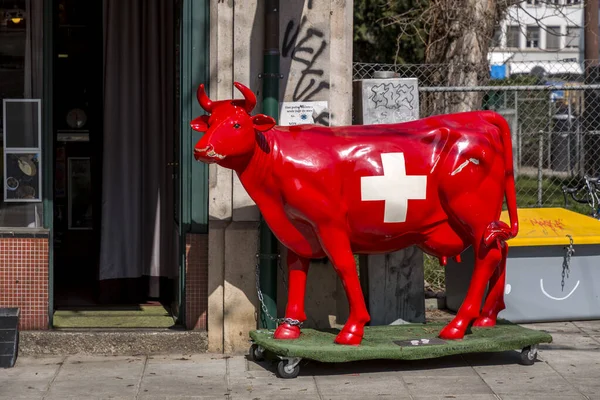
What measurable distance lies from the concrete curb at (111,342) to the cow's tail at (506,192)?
2.25 meters

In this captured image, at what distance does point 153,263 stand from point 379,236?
104 inches

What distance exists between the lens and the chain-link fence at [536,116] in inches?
409

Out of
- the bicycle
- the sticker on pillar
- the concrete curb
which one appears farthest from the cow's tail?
the bicycle

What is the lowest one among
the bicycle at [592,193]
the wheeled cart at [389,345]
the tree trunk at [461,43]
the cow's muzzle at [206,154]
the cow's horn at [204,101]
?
the wheeled cart at [389,345]

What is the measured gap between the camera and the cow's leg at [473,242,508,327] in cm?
731

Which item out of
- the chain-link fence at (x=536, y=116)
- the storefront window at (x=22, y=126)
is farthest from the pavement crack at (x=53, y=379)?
the chain-link fence at (x=536, y=116)

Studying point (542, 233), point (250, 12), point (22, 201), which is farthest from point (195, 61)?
point (542, 233)

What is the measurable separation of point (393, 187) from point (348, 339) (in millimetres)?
1085

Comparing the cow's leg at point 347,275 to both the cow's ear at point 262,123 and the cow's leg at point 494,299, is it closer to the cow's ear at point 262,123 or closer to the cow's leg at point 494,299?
the cow's ear at point 262,123

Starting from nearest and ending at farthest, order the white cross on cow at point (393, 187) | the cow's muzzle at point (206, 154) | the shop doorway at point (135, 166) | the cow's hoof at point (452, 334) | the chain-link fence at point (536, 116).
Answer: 1. the cow's muzzle at point (206, 154)
2. the white cross on cow at point (393, 187)
3. the cow's hoof at point (452, 334)
4. the shop doorway at point (135, 166)
5. the chain-link fence at point (536, 116)

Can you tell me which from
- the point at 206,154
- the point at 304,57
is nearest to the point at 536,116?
the point at 304,57

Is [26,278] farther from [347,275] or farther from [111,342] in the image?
[347,275]

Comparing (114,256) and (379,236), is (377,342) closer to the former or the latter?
(379,236)

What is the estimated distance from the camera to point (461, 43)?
1215cm
